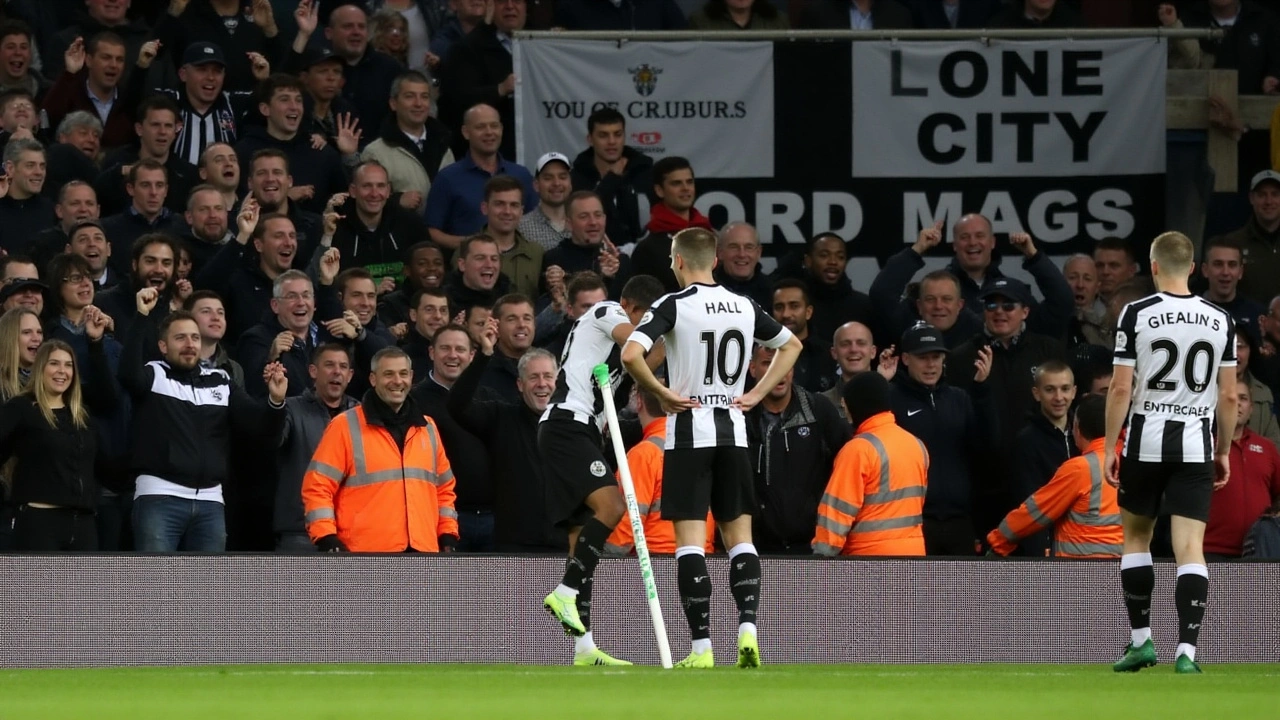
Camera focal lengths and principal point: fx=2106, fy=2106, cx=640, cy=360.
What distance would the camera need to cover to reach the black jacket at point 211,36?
52.7 ft

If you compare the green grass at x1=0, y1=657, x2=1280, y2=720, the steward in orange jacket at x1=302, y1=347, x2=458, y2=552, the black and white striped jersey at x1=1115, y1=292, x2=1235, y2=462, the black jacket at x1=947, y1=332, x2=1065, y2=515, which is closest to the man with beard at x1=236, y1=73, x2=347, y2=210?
the steward in orange jacket at x1=302, y1=347, x2=458, y2=552

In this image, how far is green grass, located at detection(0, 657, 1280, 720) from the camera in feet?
25.6

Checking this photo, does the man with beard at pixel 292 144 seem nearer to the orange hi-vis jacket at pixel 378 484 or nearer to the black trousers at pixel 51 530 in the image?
the orange hi-vis jacket at pixel 378 484

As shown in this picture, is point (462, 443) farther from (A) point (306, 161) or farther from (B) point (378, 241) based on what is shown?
(A) point (306, 161)

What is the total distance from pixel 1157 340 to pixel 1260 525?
10.5ft

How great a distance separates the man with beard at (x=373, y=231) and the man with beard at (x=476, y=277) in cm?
64

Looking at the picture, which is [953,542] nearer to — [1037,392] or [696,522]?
Result: [1037,392]

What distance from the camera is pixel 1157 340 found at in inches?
393

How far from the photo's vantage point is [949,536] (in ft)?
41.9

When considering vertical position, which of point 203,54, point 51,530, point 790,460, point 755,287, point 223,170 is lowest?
point 51,530

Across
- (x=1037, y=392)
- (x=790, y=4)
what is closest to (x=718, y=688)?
(x=1037, y=392)

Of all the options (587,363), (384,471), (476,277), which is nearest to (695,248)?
(587,363)

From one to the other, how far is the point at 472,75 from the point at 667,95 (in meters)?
1.80

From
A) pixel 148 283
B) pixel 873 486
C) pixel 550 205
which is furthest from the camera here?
pixel 550 205
